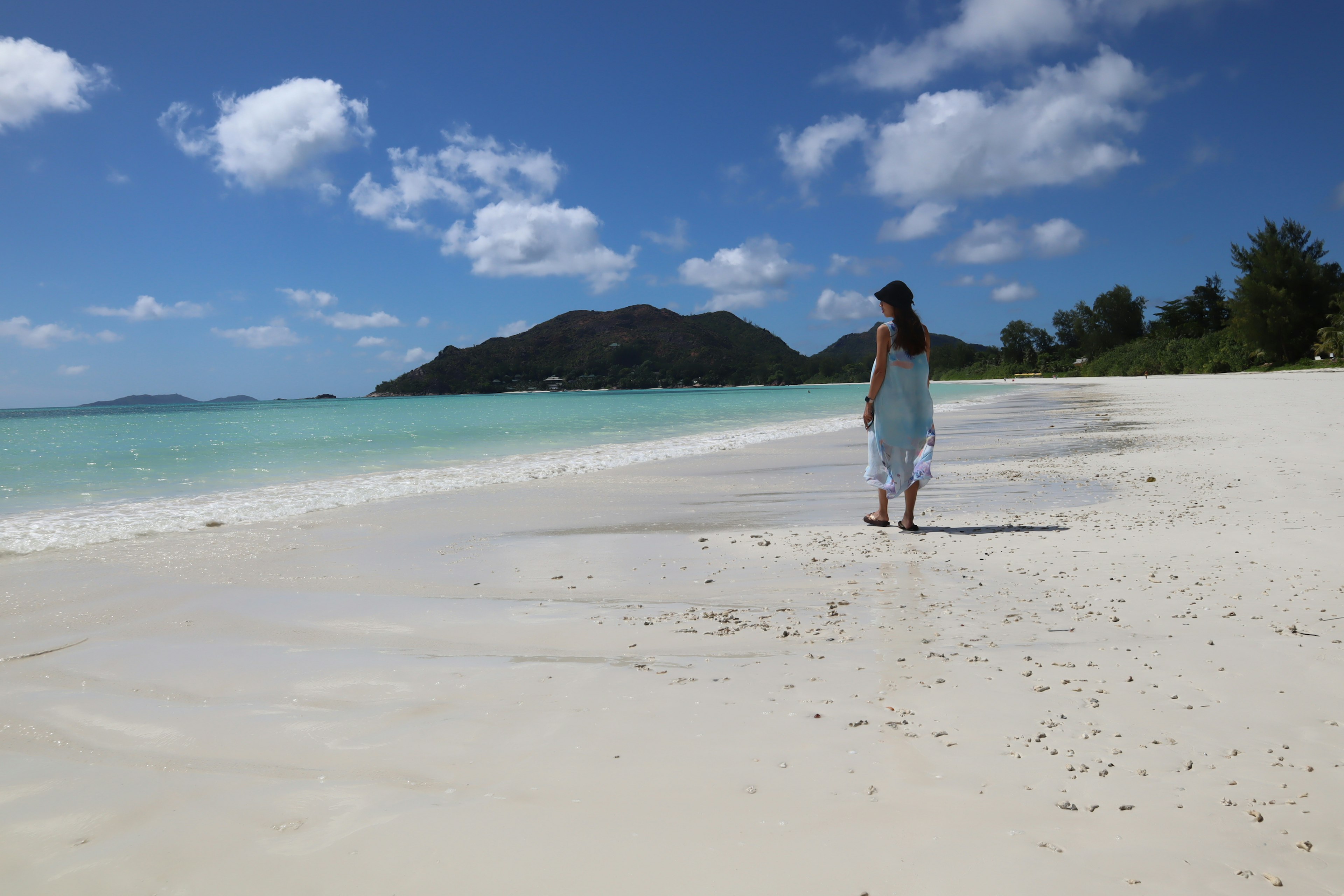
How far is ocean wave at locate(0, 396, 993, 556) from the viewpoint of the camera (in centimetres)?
739

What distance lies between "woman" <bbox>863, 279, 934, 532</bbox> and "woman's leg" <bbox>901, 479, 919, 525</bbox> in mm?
15

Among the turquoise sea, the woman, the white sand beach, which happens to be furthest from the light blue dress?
the turquoise sea

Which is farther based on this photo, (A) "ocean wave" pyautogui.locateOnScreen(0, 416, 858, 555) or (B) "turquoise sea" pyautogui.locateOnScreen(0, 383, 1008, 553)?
(B) "turquoise sea" pyautogui.locateOnScreen(0, 383, 1008, 553)

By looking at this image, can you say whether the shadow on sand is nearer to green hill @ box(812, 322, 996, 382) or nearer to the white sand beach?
the white sand beach

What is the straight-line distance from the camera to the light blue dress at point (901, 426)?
255 inches

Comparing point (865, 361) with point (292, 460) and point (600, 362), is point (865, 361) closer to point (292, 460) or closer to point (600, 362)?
point (600, 362)

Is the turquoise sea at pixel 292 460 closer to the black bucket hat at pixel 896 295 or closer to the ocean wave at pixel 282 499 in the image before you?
the ocean wave at pixel 282 499

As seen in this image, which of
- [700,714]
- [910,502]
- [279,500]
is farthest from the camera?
[279,500]

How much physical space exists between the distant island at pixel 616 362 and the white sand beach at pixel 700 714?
121364mm

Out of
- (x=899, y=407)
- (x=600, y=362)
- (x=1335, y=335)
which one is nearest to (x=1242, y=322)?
(x=1335, y=335)

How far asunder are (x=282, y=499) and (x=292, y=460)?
7175 mm

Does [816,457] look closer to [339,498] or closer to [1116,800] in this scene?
[339,498]

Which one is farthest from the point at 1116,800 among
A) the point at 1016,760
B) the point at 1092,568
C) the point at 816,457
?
the point at 816,457

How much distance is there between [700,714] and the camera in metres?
2.74
